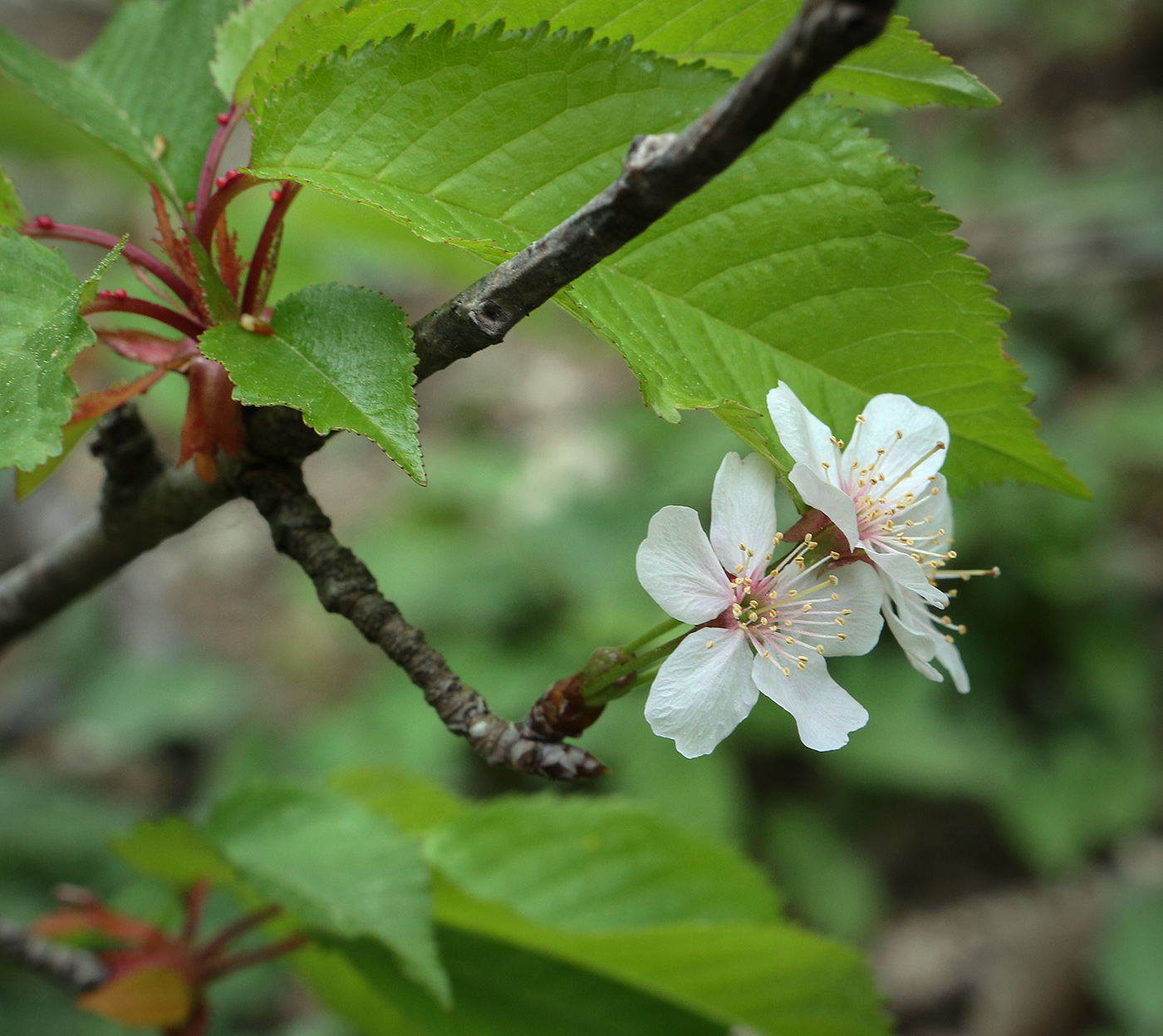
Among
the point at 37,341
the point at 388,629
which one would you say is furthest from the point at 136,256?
the point at 388,629

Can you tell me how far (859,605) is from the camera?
582mm

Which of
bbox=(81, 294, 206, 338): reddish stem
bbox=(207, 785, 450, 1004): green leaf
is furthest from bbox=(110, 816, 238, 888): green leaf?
bbox=(81, 294, 206, 338): reddish stem

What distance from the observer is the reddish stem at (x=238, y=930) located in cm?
98

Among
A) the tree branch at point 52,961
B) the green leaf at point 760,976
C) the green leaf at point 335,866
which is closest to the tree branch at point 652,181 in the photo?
the green leaf at point 335,866

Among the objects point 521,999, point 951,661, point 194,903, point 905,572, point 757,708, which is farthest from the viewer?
point 757,708

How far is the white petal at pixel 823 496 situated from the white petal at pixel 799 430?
16 millimetres

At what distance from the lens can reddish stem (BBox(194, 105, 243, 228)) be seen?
671mm

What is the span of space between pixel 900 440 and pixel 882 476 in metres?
0.03

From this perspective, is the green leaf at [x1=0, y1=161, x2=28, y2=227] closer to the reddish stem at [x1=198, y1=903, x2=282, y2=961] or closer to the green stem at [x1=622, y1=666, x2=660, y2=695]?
the green stem at [x1=622, y1=666, x2=660, y2=695]

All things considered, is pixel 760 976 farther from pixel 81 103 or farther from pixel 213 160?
pixel 81 103

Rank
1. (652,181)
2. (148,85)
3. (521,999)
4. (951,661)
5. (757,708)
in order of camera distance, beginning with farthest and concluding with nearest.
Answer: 1. (757,708)
2. (521,999)
3. (148,85)
4. (951,661)
5. (652,181)

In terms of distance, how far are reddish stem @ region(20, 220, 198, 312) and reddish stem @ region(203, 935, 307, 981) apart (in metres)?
0.65

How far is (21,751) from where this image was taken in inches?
120

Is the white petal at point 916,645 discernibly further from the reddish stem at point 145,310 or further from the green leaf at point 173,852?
the green leaf at point 173,852
